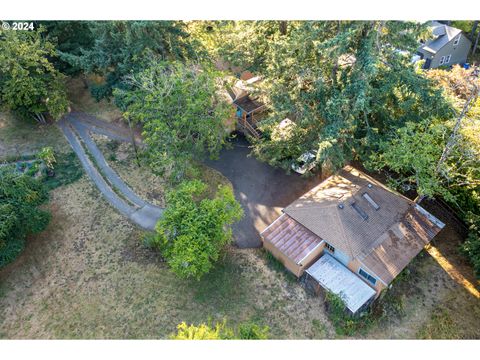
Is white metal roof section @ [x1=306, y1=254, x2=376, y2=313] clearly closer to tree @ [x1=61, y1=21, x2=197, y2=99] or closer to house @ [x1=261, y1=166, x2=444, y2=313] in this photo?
house @ [x1=261, y1=166, x2=444, y2=313]

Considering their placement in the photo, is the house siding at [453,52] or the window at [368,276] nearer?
the window at [368,276]

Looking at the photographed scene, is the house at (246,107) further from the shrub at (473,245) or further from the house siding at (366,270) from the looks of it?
the shrub at (473,245)

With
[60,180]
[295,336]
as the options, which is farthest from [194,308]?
[60,180]

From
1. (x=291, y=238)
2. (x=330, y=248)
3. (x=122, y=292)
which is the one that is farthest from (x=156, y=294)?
(x=330, y=248)

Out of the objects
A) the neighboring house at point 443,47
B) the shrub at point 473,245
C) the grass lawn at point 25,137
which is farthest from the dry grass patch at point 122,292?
the neighboring house at point 443,47

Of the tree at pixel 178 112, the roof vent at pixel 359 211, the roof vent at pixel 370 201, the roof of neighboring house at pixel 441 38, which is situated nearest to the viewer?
the roof vent at pixel 359 211

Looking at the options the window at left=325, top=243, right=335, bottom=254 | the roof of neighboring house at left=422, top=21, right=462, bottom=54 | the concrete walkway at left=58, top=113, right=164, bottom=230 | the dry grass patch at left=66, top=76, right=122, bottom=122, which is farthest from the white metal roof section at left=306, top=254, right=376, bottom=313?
the roof of neighboring house at left=422, top=21, right=462, bottom=54

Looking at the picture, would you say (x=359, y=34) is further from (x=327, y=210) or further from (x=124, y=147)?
(x=124, y=147)
